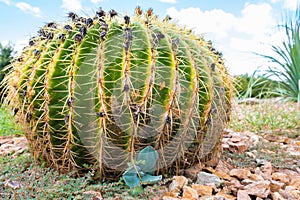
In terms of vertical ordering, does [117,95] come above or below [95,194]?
above

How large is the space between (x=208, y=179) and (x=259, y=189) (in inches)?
11.5

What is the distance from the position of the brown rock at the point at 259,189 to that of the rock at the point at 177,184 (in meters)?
0.33

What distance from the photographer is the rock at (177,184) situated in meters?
1.98

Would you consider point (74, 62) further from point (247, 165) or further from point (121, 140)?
point (247, 165)

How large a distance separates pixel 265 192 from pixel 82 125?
1026 millimetres

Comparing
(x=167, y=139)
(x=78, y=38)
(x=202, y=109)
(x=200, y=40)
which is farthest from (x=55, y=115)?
(x=200, y=40)

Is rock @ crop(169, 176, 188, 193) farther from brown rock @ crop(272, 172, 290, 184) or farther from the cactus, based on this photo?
brown rock @ crop(272, 172, 290, 184)

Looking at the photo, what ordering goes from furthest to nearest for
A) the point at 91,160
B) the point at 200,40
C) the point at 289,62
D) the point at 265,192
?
1. the point at 289,62
2. the point at 200,40
3. the point at 91,160
4. the point at 265,192

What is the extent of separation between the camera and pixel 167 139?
205 centimetres

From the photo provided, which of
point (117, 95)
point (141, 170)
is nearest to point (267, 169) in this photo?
point (141, 170)

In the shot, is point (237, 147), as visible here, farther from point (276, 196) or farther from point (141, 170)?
point (141, 170)

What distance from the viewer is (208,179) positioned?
2125 millimetres

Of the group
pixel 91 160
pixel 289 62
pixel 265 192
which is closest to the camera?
pixel 265 192

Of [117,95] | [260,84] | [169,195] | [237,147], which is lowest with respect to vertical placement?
[169,195]
